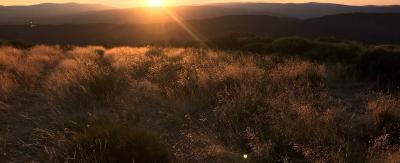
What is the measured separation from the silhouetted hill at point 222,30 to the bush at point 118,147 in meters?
69.4

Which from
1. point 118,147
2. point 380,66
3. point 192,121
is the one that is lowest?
point 380,66

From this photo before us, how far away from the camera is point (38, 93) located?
28.4ft

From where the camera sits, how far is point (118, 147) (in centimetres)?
454

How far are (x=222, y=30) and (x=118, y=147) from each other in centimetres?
7827

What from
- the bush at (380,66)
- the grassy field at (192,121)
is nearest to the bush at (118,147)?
the grassy field at (192,121)

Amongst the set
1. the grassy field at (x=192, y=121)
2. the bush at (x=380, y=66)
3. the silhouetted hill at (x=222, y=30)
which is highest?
the grassy field at (x=192, y=121)

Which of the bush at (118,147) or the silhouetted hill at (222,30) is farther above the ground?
the bush at (118,147)

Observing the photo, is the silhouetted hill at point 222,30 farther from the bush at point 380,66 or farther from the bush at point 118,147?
the bush at point 118,147

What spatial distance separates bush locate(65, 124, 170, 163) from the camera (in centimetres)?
448

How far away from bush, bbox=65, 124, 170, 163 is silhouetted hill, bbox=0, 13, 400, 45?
228 ft

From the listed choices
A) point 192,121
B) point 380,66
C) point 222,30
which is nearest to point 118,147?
point 192,121

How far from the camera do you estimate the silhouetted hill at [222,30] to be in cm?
7769

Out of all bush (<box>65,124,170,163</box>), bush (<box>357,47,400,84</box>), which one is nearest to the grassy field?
bush (<box>65,124,170,163</box>)

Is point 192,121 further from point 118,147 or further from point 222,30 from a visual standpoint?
point 222,30
